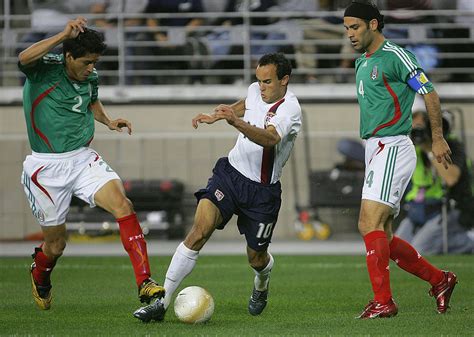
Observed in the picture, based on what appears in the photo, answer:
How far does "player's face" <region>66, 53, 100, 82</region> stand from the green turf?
76.9 inches

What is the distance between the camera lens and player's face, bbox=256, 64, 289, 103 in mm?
8461

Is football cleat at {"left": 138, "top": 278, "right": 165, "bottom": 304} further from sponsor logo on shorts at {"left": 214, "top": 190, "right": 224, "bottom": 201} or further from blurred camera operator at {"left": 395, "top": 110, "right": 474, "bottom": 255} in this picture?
blurred camera operator at {"left": 395, "top": 110, "right": 474, "bottom": 255}

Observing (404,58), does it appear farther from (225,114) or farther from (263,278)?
(263,278)

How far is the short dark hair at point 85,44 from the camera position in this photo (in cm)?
878

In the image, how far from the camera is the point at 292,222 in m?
19.6

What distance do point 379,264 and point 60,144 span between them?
9.18 ft

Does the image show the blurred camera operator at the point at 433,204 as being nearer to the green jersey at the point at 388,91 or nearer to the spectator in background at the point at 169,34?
the spectator in background at the point at 169,34

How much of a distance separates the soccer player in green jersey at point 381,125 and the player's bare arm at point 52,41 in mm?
2104

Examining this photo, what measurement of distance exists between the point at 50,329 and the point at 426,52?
13522 mm

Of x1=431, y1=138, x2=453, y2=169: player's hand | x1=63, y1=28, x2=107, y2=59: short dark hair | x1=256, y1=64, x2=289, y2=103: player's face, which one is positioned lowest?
x1=431, y1=138, x2=453, y2=169: player's hand

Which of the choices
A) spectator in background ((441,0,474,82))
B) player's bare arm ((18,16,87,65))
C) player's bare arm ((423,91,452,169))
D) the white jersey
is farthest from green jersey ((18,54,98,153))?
spectator in background ((441,0,474,82))

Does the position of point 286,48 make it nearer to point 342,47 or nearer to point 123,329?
point 342,47

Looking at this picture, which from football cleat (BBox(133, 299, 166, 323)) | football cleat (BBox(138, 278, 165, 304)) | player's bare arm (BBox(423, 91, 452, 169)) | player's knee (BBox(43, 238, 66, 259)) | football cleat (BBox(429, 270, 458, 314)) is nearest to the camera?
football cleat (BBox(138, 278, 165, 304))

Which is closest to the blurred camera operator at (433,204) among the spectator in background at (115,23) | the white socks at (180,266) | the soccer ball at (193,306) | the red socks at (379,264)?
the red socks at (379,264)
